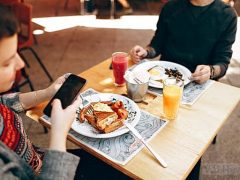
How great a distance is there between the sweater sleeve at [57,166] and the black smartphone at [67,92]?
0.26m

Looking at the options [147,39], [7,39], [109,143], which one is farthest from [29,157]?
[147,39]

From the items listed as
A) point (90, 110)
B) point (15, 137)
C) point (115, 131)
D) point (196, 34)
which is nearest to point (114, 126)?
point (115, 131)

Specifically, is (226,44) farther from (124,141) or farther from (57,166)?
(57,166)

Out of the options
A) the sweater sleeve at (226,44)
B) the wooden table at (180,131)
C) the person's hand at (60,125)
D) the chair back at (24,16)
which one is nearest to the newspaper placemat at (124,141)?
A: the wooden table at (180,131)

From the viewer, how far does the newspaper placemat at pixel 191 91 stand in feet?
4.68

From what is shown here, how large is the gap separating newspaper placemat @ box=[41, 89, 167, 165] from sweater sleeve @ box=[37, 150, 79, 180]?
18 centimetres

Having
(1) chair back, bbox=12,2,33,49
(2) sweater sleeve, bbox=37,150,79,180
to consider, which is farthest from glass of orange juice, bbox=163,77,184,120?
(1) chair back, bbox=12,2,33,49

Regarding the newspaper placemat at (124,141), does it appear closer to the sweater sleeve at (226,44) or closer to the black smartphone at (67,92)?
the black smartphone at (67,92)

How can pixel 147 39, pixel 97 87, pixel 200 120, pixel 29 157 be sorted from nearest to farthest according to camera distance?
pixel 29 157, pixel 200 120, pixel 97 87, pixel 147 39

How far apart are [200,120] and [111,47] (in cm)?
276

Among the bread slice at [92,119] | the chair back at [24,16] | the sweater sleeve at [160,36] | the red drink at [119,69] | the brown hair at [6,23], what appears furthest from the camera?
the chair back at [24,16]

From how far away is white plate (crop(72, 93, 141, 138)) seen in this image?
119cm

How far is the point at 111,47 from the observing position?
3.95 metres

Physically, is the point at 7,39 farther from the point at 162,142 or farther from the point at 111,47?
the point at 111,47
